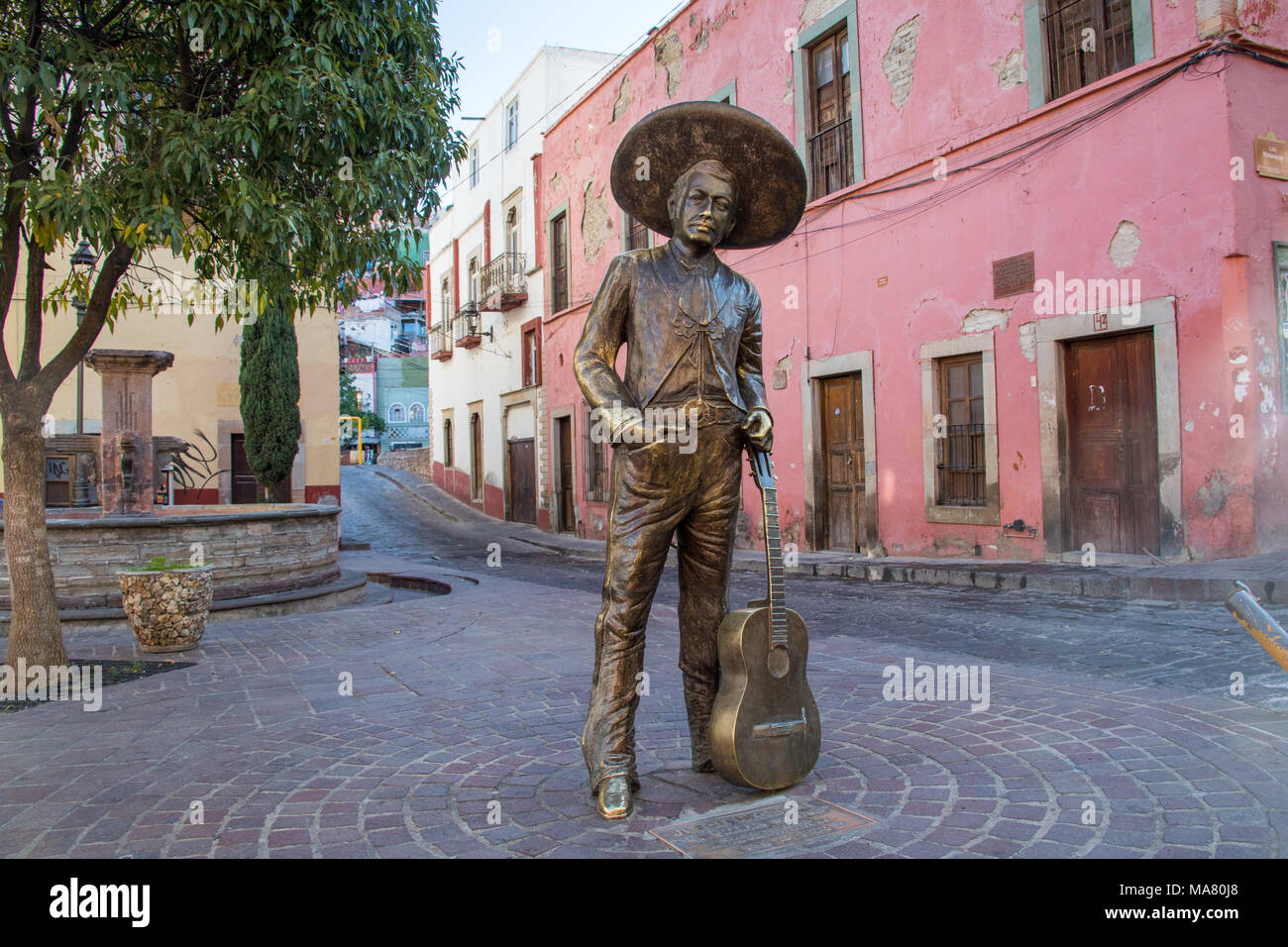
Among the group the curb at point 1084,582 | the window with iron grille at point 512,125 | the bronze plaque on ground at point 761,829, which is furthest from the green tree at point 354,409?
the bronze plaque on ground at point 761,829

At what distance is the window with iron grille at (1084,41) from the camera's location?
31.9 ft

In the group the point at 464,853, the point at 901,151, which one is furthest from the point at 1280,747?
the point at 901,151

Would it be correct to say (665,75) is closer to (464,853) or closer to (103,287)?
(103,287)

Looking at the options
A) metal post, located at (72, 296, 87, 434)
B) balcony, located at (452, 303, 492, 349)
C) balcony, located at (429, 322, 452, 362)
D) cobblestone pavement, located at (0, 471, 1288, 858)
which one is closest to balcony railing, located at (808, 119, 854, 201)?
cobblestone pavement, located at (0, 471, 1288, 858)

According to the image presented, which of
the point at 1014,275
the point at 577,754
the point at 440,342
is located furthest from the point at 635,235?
the point at 577,754

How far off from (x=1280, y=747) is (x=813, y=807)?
182 centimetres

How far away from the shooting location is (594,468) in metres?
20.5

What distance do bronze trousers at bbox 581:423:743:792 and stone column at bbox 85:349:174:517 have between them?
8548 millimetres

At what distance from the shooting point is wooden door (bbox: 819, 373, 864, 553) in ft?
43.7

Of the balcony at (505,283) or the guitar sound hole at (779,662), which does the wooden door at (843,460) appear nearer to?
the guitar sound hole at (779,662)

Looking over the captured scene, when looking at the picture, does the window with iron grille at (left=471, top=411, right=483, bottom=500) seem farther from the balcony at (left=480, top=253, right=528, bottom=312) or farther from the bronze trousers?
the bronze trousers

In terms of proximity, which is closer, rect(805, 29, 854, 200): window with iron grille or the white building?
rect(805, 29, 854, 200): window with iron grille

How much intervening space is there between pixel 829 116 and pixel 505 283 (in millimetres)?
12899

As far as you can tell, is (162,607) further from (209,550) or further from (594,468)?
(594,468)
